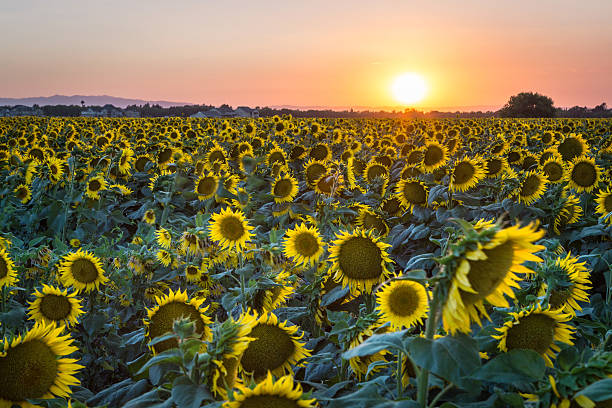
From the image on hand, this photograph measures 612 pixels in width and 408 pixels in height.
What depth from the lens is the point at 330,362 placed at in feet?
7.80

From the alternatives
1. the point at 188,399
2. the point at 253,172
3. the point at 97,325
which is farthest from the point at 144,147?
the point at 188,399

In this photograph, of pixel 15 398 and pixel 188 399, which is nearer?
pixel 188 399

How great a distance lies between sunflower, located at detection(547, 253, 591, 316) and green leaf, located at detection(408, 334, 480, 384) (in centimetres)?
104

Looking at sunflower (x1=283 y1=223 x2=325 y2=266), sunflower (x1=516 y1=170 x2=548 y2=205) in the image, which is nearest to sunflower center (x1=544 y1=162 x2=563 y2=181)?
sunflower (x1=516 y1=170 x2=548 y2=205)

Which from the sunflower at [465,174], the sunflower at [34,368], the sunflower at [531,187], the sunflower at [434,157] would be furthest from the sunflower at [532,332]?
the sunflower at [434,157]

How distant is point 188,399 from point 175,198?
6605mm

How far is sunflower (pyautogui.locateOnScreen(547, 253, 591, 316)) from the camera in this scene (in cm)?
211

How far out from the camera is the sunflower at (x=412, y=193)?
4.96 m

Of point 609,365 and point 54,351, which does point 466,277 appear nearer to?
point 609,365

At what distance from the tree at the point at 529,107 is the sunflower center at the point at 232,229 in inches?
2237

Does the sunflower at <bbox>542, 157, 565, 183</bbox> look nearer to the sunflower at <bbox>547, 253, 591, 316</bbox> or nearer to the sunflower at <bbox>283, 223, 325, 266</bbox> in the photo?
the sunflower at <bbox>547, 253, 591, 316</bbox>

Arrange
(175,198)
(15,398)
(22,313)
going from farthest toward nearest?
(175,198) → (22,313) → (15,398)

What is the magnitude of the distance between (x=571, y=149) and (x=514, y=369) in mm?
7451

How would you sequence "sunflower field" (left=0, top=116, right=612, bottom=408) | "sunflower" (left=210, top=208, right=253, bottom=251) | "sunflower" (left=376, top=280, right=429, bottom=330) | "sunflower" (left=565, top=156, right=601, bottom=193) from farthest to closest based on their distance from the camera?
"sunflower" (left=565, top=156, right=601, bottom=193) → "sunflower" (left=210, top=208, right=253, bottom=251) → "sunflower" (left=376, top=280, right=429, bottom=330) → "sunflower field" (left=0, top=116, right=612, bottom=408)
